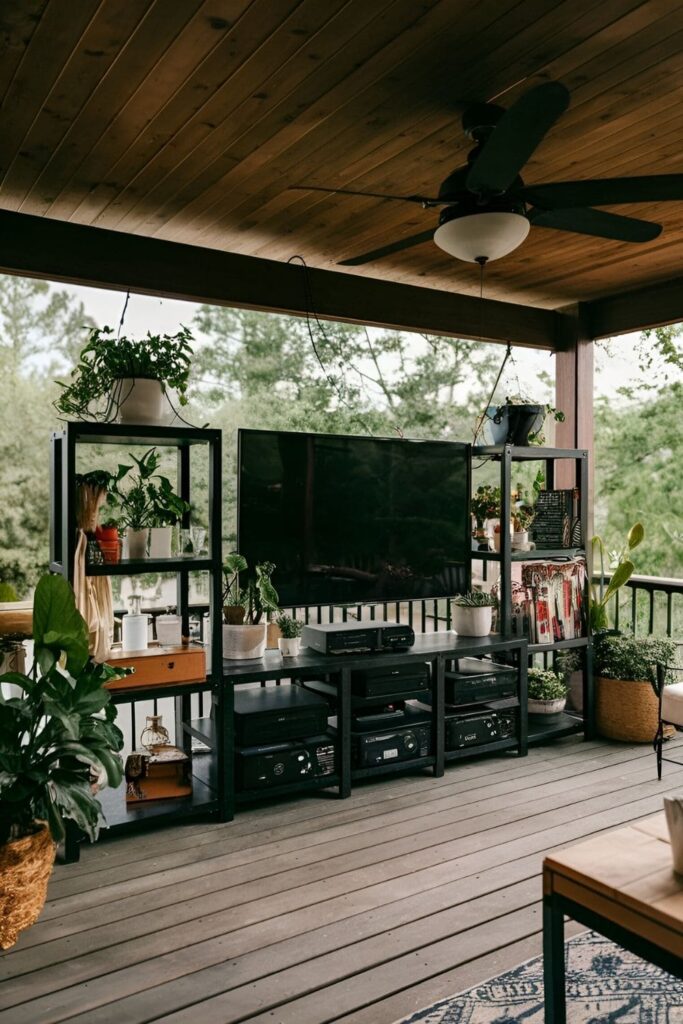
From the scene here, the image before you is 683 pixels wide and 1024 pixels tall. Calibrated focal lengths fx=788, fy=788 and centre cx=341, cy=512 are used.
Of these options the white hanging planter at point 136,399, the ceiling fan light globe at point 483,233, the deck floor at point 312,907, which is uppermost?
the ceiling fan light globe at point 483,233

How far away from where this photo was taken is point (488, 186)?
7.36 ft

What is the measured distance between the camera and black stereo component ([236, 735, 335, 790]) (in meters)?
3.21

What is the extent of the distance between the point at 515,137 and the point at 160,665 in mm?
2190

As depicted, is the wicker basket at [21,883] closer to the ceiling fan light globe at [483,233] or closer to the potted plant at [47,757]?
the potted plant at [47,757]

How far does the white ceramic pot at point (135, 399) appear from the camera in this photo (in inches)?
119

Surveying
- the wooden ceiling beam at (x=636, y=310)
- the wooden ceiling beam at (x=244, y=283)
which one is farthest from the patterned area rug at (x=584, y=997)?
the wooden ceiling beam at (x=636, y=310)

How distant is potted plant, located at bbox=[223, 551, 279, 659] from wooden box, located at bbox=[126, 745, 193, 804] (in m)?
0.47

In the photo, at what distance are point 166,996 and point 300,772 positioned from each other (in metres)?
1.33

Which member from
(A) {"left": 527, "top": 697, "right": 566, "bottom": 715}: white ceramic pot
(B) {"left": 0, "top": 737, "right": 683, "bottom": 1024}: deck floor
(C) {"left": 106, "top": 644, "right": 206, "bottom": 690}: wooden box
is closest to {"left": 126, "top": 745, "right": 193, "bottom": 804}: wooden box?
(B) {"left": 0, "top": 737, "right": 683, "bottom": 1024}: deck floor

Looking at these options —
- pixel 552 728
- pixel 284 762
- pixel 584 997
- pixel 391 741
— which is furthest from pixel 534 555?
pixel 584 997

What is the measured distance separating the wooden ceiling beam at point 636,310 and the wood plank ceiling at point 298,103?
28.3 inches

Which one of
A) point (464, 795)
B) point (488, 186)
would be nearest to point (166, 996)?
point (464, 795)

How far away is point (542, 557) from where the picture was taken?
4.20 m

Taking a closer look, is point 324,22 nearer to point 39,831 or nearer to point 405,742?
point 39,831
